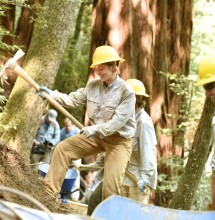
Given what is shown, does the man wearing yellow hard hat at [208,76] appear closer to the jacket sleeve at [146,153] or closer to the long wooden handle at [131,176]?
the jacket sleeve at [146,153]

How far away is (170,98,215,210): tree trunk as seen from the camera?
9359 mm

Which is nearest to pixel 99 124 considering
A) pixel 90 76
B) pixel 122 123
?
pixel 122 123

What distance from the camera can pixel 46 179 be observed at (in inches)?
277

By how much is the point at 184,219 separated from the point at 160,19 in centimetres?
1063

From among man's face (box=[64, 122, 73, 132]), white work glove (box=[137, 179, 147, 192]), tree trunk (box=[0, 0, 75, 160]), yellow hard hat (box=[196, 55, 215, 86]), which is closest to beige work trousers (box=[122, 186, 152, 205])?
white work glove (box=[137, 179, 147, 192])

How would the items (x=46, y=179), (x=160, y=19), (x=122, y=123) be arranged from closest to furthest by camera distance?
(x=122, y=123) → (x=46, y=179) → (x=160, y=19)

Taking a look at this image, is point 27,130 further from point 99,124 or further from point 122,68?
point 122,68

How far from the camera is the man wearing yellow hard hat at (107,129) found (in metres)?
6.64

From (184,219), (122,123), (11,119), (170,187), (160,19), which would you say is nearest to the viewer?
(184,219)

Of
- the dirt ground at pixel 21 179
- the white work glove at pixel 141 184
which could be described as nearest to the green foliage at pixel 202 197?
the white work glove at pixel 141 184

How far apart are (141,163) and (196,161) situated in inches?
107

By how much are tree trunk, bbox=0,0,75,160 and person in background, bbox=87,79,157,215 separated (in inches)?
87.5

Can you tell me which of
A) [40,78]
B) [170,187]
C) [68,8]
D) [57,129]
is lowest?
[170,187]

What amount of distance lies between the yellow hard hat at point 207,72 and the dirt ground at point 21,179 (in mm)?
2314
